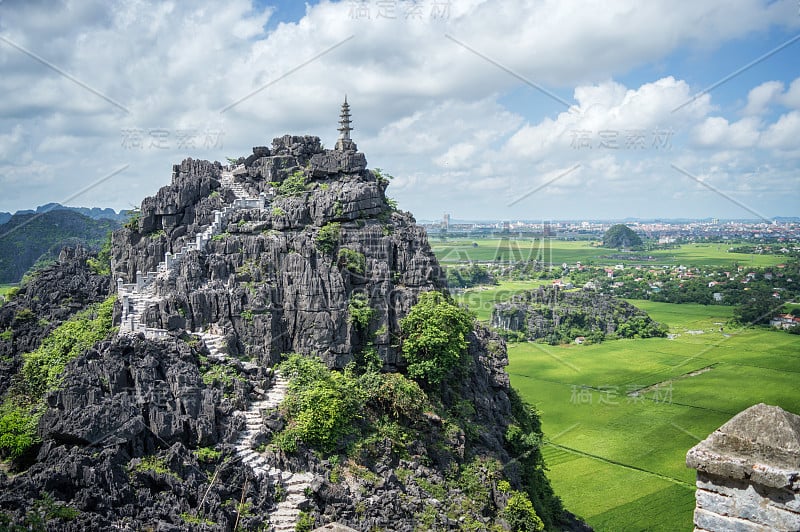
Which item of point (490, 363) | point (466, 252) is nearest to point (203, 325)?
point (490, 363)

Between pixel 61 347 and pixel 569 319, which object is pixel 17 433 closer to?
pixel 61 347

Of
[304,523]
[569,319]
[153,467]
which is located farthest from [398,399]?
[569,319]

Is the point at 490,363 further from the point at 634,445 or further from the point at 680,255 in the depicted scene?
the point at 680,255

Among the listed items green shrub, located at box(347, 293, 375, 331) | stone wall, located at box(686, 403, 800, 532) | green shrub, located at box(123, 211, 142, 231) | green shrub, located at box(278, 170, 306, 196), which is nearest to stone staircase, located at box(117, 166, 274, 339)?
green shrub, located at box(278, 170, 306, 196)

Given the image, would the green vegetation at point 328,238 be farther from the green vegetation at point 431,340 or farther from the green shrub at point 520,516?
the green shrub at point 520,516

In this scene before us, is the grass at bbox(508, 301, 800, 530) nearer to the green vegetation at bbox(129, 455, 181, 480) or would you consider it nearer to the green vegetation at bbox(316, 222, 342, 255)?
the green vegetation at bbox(316, 222, 342, 255)

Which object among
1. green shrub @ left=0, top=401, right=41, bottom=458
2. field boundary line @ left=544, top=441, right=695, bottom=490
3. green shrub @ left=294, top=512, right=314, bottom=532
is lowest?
field boundary line @ left=544, top=441, right=695, bottom=490

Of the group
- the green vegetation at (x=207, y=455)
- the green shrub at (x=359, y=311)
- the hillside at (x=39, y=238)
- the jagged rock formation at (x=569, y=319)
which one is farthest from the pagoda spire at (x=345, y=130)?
the jagged rock formation at (x=569, y=319)
